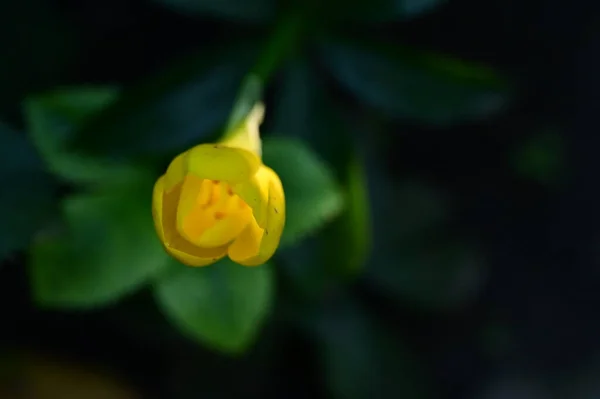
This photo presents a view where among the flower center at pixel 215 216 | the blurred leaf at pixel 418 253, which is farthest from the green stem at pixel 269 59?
the blurred leaf at pixel 418 253

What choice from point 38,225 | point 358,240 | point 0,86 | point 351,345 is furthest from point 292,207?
point 351,345

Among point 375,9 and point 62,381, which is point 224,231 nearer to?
point 375,9

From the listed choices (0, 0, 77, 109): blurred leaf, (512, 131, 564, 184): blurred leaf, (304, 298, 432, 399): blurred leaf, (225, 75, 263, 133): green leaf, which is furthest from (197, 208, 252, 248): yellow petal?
(512, 131, 564, 184): blurred leaf

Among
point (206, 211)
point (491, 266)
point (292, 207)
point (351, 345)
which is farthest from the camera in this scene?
point (491, 266)

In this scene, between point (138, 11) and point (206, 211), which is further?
point (138, 11)

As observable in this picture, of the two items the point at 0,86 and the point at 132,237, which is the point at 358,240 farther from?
the point at 0,86

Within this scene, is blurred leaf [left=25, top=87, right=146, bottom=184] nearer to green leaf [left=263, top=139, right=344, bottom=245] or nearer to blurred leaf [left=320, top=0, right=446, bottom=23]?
green leaf [left=263, top=139, right=344, bottom=245]

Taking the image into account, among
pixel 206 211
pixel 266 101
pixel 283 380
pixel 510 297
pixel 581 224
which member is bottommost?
pixel 283 380
